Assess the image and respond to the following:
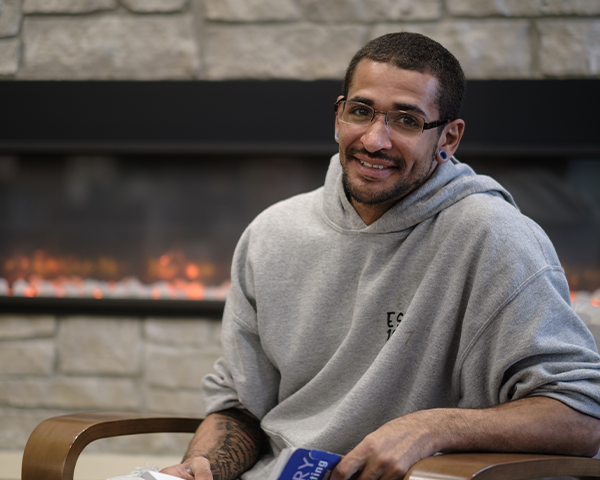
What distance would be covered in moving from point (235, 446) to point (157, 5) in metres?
1.78

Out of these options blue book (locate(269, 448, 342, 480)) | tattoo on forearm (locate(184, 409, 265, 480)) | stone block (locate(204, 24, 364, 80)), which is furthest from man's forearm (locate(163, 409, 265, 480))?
stone block (locate(204, 24, 364, 80))

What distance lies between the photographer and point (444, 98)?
1.08m

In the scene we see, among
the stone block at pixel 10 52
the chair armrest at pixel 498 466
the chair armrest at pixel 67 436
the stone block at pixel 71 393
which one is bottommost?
the stone block at pixel 71 393

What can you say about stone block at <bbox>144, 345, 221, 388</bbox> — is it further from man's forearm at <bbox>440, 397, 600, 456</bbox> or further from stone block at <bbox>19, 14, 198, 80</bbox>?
man's forearm at <bbox>440, 397, 600, 456</bbox>

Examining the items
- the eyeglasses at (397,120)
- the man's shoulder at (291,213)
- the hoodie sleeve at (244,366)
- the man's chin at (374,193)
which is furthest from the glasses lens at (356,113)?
the hoodie sleeve at (244,366)

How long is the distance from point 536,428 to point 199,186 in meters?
1.75

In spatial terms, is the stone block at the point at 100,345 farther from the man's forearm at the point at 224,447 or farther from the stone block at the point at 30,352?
the man's forearm at the point at 224,447

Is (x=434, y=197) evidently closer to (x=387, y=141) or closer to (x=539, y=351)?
(x=387, y=141)

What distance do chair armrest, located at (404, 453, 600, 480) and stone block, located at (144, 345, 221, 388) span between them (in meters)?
1.55

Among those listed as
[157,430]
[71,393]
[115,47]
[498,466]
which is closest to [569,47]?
[115,47]

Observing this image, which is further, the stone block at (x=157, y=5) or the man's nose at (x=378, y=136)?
the stone block at (x=157, y=5)

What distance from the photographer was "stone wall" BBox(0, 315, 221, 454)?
2.27 meters

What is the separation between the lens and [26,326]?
7.54ft

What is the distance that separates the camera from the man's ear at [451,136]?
3.64 ft
